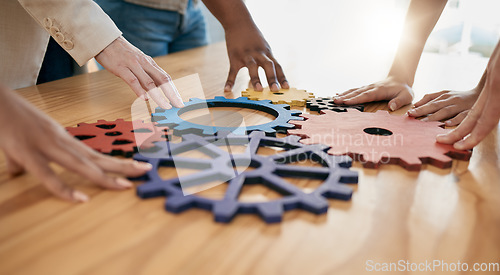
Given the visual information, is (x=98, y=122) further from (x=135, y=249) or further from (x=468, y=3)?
(x=468, y=3)

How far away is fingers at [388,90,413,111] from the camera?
48.1 inches

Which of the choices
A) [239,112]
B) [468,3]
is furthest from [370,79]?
[468,3]

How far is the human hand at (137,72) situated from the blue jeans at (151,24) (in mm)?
877

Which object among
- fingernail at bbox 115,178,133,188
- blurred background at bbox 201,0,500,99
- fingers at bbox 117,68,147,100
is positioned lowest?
blurred background at bbox 201,0,500,99

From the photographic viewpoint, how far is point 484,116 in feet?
2.62

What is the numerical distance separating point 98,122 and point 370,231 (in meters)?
0.70

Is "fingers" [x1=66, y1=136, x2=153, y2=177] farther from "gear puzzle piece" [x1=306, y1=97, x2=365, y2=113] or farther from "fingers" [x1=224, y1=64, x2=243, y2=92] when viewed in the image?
"fingers" [x1=224, y1=64, x2=243, y2=92]

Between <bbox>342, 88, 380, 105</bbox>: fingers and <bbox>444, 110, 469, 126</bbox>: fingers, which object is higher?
<bbox>342, 88, 380, 105</bbox>: fingers

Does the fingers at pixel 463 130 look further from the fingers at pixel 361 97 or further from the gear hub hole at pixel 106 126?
the gear hub hole at pixel 106 126

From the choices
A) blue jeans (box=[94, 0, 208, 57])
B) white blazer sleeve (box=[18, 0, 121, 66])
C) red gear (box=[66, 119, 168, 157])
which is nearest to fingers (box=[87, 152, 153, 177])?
red gear (box=[66, 119, 168, 157])

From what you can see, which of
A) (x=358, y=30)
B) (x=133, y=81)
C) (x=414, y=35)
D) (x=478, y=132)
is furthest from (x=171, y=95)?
(x=358, y=30)

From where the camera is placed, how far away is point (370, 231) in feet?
1.87

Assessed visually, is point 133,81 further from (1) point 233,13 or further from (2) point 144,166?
(1) point 233,13

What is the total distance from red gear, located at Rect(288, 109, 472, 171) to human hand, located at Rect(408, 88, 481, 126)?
0.18 feet
